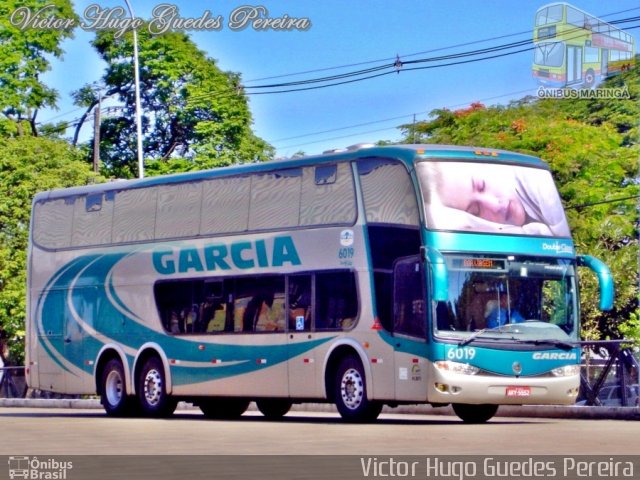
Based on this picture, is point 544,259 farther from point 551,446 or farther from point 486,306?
point 551,446

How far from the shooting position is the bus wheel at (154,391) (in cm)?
2820

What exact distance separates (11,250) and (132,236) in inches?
985

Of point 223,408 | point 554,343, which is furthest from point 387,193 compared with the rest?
point 223,408

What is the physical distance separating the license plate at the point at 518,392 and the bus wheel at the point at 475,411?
155 centimetres

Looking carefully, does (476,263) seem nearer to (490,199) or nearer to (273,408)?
(490,199)

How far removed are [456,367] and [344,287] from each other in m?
2.35

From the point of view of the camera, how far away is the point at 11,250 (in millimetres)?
53219

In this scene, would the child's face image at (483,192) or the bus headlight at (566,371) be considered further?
the bus headlight at (566,371)

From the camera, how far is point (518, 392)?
77.8ft

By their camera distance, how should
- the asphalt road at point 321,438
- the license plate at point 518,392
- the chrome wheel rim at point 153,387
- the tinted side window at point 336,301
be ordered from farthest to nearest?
the chrome wheel rim at point 153,387, the tinted side window at point 336,301, the license plate at point 518,392, the asphalt road at point 321,438

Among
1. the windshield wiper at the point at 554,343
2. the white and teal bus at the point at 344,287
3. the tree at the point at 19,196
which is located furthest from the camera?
the tree at the point at 19,196
